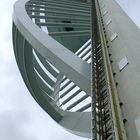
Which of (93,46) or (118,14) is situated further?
(118,14)

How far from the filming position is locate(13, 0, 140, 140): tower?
4.62 meters

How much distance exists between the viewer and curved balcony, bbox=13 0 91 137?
23.6 feet

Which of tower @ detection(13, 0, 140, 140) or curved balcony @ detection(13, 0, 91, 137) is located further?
curved balcony @ detection(13, 0, 91, 137)

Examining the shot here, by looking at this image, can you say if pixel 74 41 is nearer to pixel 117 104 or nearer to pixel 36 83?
pixel 36 83

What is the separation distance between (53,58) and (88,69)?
0.83 meters

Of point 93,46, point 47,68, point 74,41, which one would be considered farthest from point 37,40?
point 74,41

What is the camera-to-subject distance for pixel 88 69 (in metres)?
6.93

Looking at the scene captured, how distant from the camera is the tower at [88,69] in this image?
4.62 m

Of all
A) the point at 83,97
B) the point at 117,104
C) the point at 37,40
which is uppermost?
the point at 117,104

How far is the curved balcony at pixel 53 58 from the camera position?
7.20 metres

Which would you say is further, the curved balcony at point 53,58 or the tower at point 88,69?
the curved balcony at point 53,58

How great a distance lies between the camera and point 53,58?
7.36 m

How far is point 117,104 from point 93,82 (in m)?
1.10

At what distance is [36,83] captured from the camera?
1128 centimetres
